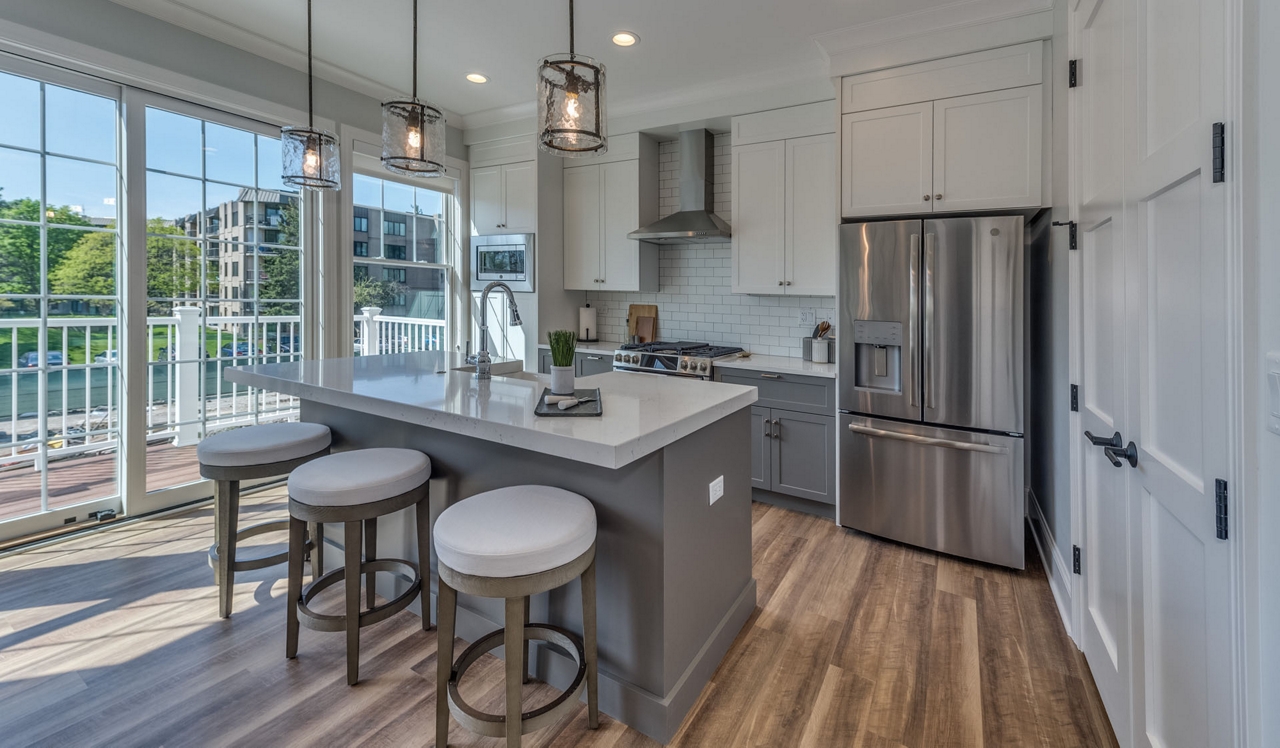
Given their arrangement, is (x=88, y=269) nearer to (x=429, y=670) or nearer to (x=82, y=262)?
(x=82, y=262)

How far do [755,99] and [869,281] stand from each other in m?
1.63

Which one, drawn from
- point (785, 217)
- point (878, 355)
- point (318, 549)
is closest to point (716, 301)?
point (785, 217)

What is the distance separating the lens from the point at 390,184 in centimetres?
457

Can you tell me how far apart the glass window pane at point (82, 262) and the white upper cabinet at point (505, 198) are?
2444 millimetres

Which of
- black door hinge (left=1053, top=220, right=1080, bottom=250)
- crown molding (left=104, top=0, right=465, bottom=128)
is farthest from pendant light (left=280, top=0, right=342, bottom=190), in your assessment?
black door hinge (left=1053, top=220, right=1080, bottom=250)

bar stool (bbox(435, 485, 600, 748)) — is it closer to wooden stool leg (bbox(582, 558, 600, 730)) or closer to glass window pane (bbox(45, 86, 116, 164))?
wooden stool leg (bbox(582, 558, 600, 730))

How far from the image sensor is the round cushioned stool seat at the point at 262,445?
2215 millimetres

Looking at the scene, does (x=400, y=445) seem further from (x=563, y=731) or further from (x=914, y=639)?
(x=914, y=639)

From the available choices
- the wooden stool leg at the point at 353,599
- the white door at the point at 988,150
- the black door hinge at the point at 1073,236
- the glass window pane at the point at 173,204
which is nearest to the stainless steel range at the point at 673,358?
the white door at the point at 988,150

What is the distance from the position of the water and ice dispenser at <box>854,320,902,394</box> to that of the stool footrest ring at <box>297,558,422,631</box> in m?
2.45

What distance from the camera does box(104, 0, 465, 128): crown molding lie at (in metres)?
3.12

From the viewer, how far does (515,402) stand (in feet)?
6.31

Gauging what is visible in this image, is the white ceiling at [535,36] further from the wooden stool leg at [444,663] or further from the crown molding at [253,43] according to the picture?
the wooden stool leg at [444,663]

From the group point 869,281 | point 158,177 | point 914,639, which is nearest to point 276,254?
point 158,177
